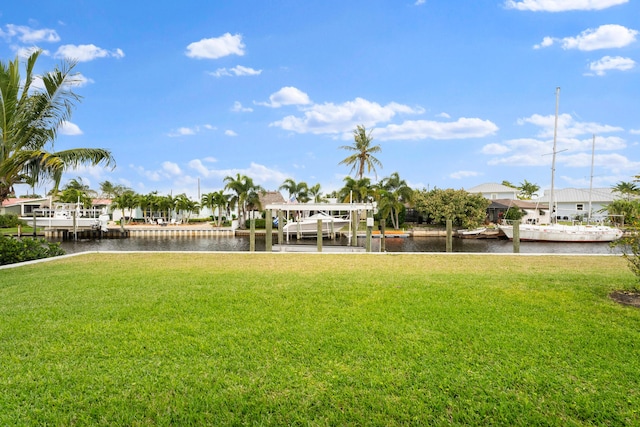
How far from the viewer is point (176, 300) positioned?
5996mm

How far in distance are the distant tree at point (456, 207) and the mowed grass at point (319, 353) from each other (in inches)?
1196

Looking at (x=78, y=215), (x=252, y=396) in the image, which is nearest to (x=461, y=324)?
(x=252, y=396)

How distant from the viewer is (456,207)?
3684 centimetres

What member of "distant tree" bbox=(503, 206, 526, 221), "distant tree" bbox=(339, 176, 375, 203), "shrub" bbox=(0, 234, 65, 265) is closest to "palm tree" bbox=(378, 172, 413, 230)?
"distant tree" bbox=(339, 176, 375, 203)

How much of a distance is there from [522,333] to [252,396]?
3.20m

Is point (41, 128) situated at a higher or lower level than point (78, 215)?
higher

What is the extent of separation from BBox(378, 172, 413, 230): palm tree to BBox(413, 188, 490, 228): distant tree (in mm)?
2104

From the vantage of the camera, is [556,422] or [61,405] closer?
[556,422]

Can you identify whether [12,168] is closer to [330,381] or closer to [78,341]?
[78,341]

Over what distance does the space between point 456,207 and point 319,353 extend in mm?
35371

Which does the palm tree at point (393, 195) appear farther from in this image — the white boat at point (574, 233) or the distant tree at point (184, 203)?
the distant tree at point (184, 203)

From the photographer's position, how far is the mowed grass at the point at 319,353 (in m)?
3.06

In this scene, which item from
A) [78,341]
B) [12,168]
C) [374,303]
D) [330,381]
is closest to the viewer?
[330,381]

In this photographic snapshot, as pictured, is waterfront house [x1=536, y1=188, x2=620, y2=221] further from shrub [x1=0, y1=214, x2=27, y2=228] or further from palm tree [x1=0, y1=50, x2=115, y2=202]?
shrub [x1=0, y1=214, x2=27, y2=228]
